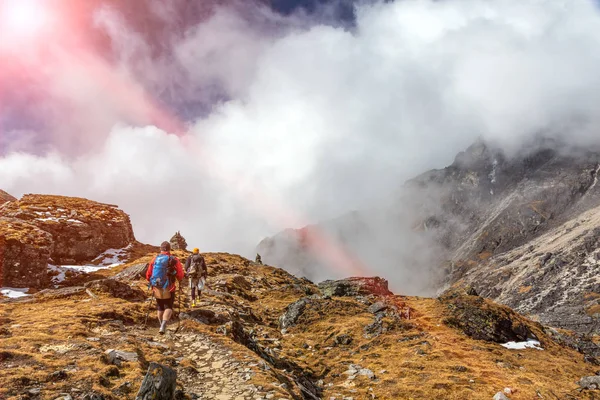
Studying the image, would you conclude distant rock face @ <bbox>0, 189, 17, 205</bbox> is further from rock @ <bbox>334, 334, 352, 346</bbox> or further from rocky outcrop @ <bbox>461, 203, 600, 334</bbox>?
rocky outcrop @ <bbox>461, 203, 600, 334</bbox>

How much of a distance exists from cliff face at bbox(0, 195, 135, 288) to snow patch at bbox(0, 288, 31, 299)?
33.2 inches

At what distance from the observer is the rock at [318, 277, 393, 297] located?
42.2 meters

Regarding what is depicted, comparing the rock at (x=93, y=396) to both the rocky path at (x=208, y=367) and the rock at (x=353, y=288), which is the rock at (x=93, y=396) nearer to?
the rocky path at (x=208, y=367)

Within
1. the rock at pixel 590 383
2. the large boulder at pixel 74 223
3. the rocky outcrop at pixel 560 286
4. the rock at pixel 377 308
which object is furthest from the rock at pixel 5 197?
the rocky outcrop at pixel 560 286

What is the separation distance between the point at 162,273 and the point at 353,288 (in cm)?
3155

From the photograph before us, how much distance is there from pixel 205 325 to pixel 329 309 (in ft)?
49.3

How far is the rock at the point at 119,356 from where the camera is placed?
12.2 m

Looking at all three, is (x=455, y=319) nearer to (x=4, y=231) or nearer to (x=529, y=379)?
(x=529, y=379)

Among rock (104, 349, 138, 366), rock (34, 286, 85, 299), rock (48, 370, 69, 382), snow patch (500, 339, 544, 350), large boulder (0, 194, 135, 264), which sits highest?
large boulder (0, 194, 135, 264)

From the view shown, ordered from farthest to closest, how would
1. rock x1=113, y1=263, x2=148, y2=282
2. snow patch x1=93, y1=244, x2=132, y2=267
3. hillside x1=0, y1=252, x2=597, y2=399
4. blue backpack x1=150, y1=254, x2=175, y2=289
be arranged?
snow patch x1=93, y1=244, x2=132, y2=267 < rock x1=113, y1=263, x2=148, y2=282 < blue backpack x1=150, y1=254, x2=175, y2=289 < hillside x1=0, y1=252, x2=597, y2=399

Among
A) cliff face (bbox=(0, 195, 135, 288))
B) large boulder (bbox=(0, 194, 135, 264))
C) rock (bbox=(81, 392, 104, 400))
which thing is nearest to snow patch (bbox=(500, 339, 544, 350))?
rock (bbox=(81, 392, 104, 400))

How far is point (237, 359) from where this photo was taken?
1357 cm

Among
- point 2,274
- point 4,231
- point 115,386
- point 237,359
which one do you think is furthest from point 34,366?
point 4,231

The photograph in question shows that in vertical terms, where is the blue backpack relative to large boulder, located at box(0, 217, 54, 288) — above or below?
below
